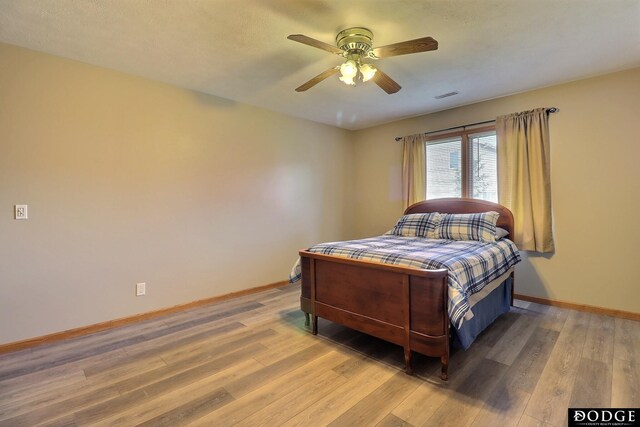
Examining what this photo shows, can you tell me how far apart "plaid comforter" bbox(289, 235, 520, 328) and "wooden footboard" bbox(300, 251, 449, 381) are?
0.23 ft

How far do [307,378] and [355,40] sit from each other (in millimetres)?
2412

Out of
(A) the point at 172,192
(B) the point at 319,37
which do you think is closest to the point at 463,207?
(B) the point at 319,37

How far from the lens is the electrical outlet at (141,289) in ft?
9.98

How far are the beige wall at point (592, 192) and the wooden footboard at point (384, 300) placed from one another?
2293 mm

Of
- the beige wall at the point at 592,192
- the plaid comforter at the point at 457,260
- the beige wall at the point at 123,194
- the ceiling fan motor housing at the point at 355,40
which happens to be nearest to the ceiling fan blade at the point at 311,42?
the ceiling fan motor housing at the point at 355,40

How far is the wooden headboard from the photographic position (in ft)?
11.3

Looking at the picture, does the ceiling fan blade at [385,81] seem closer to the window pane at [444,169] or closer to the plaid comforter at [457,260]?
the plaid comforter at [457,260]

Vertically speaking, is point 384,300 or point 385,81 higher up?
point 385,81

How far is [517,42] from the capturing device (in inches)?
93.9

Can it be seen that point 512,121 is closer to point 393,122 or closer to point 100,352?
point 393,122

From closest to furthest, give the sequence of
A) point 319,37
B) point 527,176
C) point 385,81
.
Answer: point 319,37
point 385,81
point 527,176

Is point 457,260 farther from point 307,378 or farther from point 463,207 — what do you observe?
point 463,207

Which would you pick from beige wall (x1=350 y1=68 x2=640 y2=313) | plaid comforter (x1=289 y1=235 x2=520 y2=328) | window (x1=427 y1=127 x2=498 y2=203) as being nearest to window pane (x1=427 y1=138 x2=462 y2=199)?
window (x1=427 y1=127 x2=498 y2=203)

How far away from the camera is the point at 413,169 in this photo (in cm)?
440
